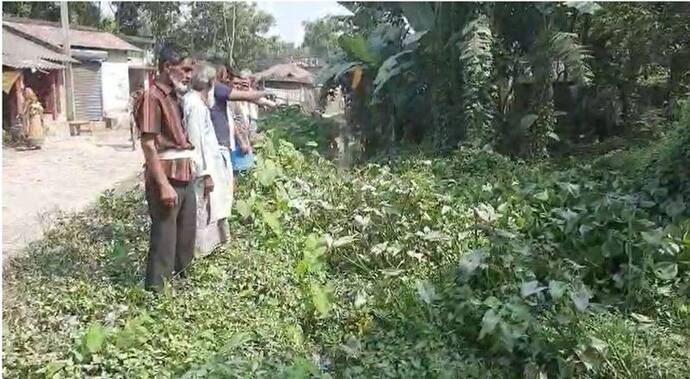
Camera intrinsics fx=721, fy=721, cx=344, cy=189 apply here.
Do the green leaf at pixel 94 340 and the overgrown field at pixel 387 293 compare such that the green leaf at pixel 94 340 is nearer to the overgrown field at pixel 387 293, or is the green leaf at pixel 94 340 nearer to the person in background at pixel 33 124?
the overgrown field at pixel 387 293

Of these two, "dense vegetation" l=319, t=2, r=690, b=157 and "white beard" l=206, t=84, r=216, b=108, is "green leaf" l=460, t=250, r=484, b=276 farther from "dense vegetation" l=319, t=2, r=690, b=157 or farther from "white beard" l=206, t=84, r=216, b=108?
"dense vegetation" l=319, t=2, r=690, b=157

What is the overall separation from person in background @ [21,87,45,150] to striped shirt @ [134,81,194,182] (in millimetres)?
12673

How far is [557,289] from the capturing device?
3625 millimetres

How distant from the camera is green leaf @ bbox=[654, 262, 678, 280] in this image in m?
3.94

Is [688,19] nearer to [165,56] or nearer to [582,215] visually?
[582,215]

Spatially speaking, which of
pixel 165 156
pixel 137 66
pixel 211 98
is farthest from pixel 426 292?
pixel 137 66

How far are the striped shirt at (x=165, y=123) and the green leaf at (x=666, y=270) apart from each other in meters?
2.75

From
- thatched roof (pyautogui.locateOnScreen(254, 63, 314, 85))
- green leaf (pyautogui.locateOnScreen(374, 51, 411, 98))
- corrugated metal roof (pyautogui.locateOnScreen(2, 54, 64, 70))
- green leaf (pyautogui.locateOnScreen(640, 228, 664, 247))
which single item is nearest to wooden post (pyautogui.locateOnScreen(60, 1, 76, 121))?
corrugated metal roof (pyautogui.locateOnScreen(2, 54, 64, 70))

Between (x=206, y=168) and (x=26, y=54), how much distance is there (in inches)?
582

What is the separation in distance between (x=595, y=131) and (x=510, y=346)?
336 inches

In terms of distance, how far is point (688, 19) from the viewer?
941 cm

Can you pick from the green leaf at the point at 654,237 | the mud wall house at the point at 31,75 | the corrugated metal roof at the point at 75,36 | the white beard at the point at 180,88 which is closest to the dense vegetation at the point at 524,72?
the green leaf at the point at 654,237

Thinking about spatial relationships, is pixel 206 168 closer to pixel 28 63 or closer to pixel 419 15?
pixel 419 15

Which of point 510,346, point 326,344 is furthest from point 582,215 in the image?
point 326,344
